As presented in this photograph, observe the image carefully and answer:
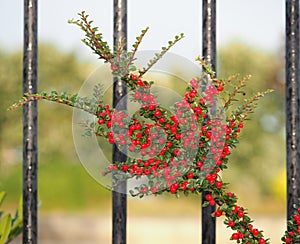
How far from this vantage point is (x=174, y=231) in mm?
6914

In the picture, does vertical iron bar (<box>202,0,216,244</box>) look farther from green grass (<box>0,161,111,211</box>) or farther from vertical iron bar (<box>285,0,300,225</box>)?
green grass (<box>0,161,111,211</box>)

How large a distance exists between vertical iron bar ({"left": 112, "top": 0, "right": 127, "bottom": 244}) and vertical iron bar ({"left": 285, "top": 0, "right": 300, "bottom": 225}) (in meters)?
0.36

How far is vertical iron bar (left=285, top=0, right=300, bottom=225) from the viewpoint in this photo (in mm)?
1298

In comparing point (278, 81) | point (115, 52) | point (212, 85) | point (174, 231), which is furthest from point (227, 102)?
point (278, 81)

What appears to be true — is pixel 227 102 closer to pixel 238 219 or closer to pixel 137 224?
pixel 238 219

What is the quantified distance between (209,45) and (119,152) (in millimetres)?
312

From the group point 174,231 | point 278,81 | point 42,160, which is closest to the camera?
point 174,231

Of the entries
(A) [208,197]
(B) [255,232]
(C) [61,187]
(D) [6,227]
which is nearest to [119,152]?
(A) [208,197]

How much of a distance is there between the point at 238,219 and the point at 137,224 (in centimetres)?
612

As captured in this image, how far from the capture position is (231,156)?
11109 mm

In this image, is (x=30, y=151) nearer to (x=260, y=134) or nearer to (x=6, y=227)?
(x=6, y=227)

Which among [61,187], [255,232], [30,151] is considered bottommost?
[255,232]

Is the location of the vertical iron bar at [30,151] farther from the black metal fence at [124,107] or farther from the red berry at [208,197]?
the red berry at [208,197]

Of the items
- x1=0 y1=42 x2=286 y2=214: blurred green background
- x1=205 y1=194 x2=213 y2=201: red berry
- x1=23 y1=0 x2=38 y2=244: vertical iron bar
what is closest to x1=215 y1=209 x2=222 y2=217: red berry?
x1=205 y1=194 x2=213 y2=201: red berry
